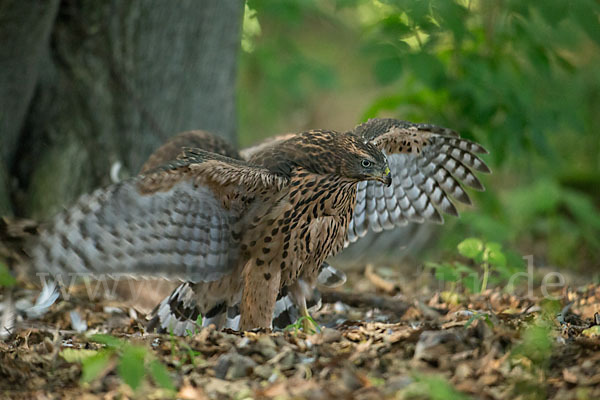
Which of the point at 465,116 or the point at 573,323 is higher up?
the point at 465,116

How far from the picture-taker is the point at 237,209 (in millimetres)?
3922

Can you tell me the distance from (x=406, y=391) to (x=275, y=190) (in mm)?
1664

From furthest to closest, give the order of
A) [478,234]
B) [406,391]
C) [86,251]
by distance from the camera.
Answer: [478,234] → [86,251] → [406,391]

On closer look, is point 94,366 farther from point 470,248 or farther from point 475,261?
point 475,261

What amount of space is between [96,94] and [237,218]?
2.20 meters

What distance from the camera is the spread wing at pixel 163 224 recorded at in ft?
10.7

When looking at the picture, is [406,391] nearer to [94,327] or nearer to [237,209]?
[237,209]

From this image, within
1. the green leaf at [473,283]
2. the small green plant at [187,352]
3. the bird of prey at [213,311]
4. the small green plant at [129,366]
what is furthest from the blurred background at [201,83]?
the small green plant at [129,366]

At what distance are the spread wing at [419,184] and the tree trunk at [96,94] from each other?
197 cm

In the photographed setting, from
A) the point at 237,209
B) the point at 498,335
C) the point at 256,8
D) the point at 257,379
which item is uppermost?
the point at 256,8

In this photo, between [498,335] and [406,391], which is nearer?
[406,391]

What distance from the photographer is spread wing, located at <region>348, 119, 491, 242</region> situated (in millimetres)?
4645

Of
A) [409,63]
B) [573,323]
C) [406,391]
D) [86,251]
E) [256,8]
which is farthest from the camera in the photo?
[256,8]

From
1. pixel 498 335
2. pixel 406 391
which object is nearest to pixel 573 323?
pixel 498 335
